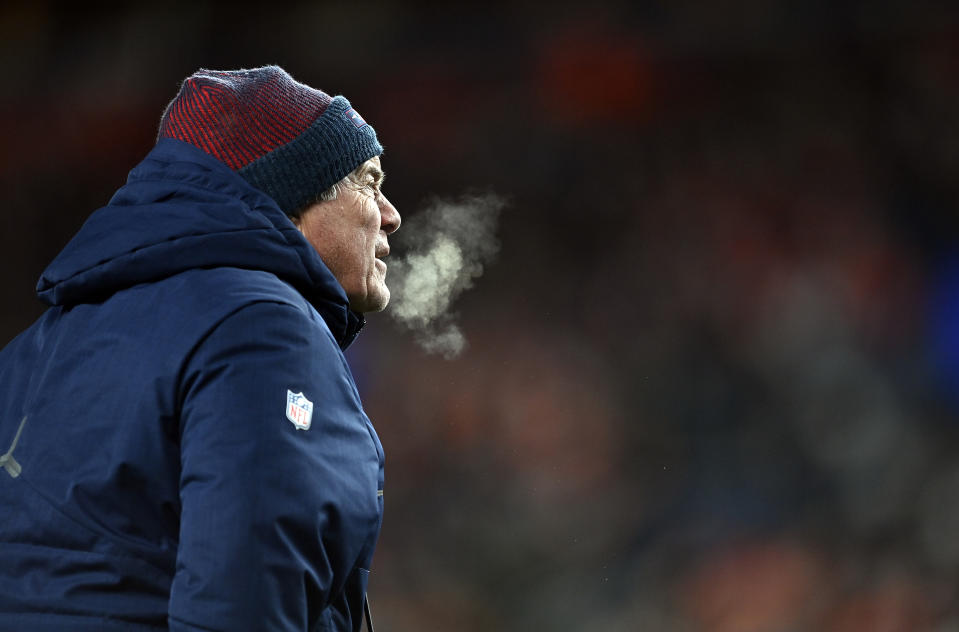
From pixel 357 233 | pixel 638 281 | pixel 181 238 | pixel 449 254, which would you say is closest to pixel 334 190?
pixel 357 233

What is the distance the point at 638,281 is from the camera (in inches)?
148

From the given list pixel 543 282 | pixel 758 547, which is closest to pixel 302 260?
pixel 543 282

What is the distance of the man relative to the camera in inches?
29.0

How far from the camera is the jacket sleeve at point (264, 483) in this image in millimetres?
724

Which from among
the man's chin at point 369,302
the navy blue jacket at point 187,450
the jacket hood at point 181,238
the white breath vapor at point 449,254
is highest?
the jacket hood at point 181,238

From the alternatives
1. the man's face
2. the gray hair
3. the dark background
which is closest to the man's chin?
the man's face

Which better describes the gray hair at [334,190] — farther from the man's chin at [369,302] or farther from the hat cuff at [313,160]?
the man's chin at [369,302]

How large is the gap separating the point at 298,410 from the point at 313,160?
1.42 feet

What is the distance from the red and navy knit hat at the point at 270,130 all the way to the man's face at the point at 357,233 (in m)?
0.03

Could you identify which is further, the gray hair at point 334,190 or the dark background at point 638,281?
the dark background at point 638,281

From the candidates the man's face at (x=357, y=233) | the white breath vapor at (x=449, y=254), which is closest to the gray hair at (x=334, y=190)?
the man's face at (x=357, y=233)

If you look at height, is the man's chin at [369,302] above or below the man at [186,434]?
below

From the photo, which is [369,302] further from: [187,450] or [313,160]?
[187,450]

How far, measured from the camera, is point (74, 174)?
3.66 metres
